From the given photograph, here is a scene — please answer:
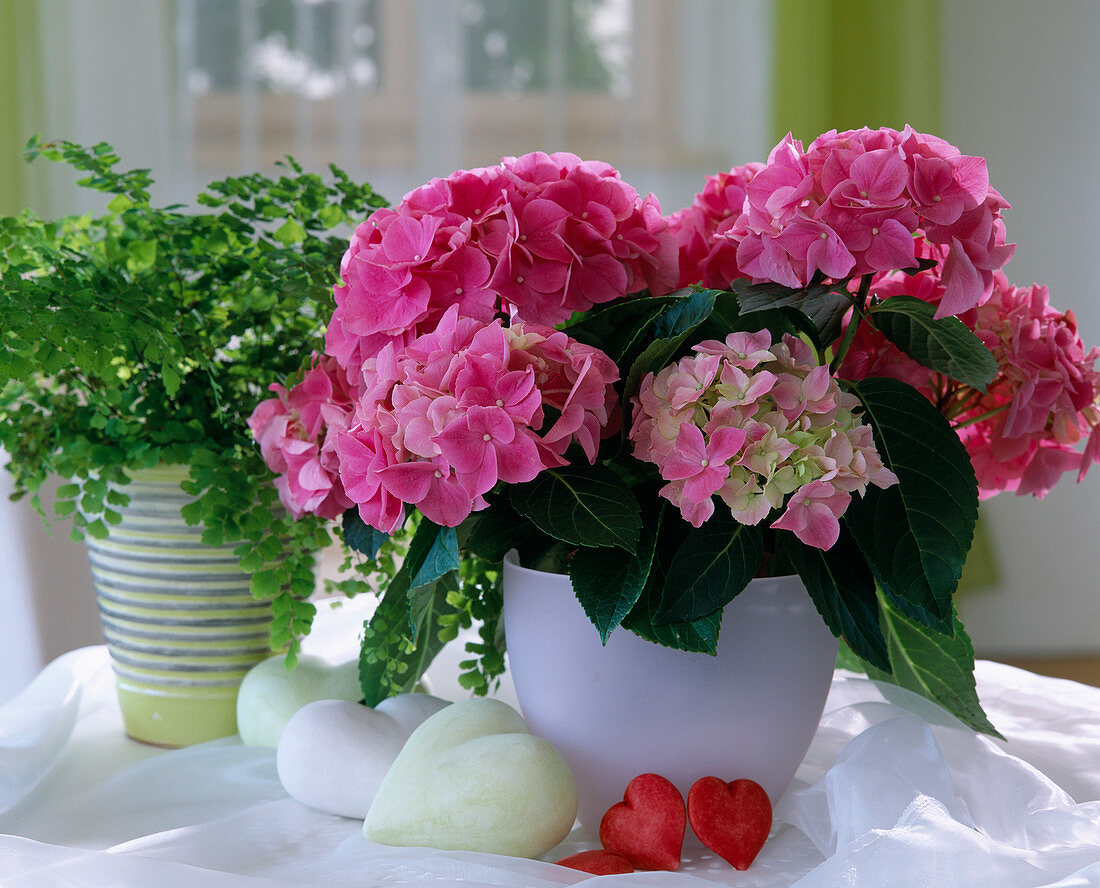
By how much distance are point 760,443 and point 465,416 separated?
0.14 meters

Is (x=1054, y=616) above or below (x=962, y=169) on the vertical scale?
below

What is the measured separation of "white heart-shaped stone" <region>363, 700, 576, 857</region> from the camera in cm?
52

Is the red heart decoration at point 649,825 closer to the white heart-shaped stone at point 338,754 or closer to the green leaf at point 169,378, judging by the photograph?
the white heart-shaped stone at point 338,754

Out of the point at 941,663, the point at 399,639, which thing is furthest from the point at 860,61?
the point at 399,639

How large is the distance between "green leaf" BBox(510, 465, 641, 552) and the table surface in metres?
0.16

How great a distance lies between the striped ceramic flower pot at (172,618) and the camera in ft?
2.37

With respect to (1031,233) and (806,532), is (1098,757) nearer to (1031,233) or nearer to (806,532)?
(806,532)

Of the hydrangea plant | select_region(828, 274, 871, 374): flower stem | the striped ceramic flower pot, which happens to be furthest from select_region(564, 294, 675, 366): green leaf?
the striped ceramic flower pot

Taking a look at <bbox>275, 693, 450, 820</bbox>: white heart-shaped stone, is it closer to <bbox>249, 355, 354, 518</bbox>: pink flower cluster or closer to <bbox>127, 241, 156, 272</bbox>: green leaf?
<bbox>249, 355, 354, 518</bbox>: pink flower cluster

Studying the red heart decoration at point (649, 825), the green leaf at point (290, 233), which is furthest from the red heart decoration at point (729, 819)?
the green leaf at point (290, 233)

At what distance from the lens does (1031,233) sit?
2637mm

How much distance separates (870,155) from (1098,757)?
1.57 ft

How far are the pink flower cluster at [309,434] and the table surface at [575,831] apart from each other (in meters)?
0.20

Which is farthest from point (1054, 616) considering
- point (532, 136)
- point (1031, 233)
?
point (532, 136)
